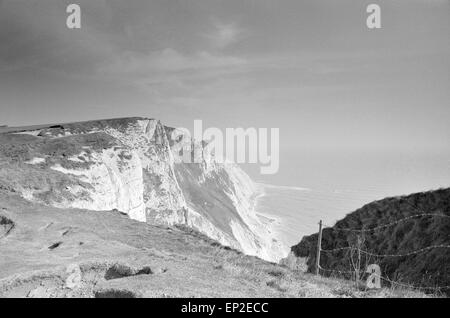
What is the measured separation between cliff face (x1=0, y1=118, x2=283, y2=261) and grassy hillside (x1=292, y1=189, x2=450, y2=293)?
55.1 ft

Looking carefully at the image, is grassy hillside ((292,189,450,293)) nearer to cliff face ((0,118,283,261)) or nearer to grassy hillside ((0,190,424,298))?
grassy hillside ((0,190,424,298))

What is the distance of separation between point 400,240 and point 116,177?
3573cm

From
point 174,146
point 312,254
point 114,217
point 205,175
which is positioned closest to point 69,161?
point 114,217

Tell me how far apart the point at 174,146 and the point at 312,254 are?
333 ft

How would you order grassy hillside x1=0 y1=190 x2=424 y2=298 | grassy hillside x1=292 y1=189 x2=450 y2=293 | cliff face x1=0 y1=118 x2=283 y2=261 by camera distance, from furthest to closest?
cliff face x1=0 y1=118 x2=283 y2=261 → grassy hillside x1=292 y1=189 x2=450 y2=293 → grassy hillside x1=0 y1=190 x2=424 y2=298

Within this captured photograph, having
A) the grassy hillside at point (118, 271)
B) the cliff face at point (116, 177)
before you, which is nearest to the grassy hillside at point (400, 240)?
the grassy hillside at point (118, 271)

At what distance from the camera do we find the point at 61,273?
37.4ft

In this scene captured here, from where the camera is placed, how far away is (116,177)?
47.0 metres

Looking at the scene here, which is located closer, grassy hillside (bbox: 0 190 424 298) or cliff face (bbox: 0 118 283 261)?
grassy hillside (bbox: 0 190 424 298)

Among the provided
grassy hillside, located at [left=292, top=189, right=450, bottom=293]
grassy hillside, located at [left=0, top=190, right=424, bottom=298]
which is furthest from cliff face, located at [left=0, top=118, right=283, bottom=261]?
grassy hillside, located at [left=292, top=189, right=450, bottom=293]

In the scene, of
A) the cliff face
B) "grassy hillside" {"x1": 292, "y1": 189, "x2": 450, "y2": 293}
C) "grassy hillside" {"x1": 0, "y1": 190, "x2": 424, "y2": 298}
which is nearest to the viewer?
"grassy hillside" {"x1": 0, "y1": 190, "x2": 424, "y2": 298}

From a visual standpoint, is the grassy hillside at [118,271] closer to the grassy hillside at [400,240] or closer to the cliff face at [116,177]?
the grassy hillside at [400,240]

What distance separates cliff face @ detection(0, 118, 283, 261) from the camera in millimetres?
32344

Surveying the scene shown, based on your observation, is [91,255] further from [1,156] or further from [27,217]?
[1,156]
